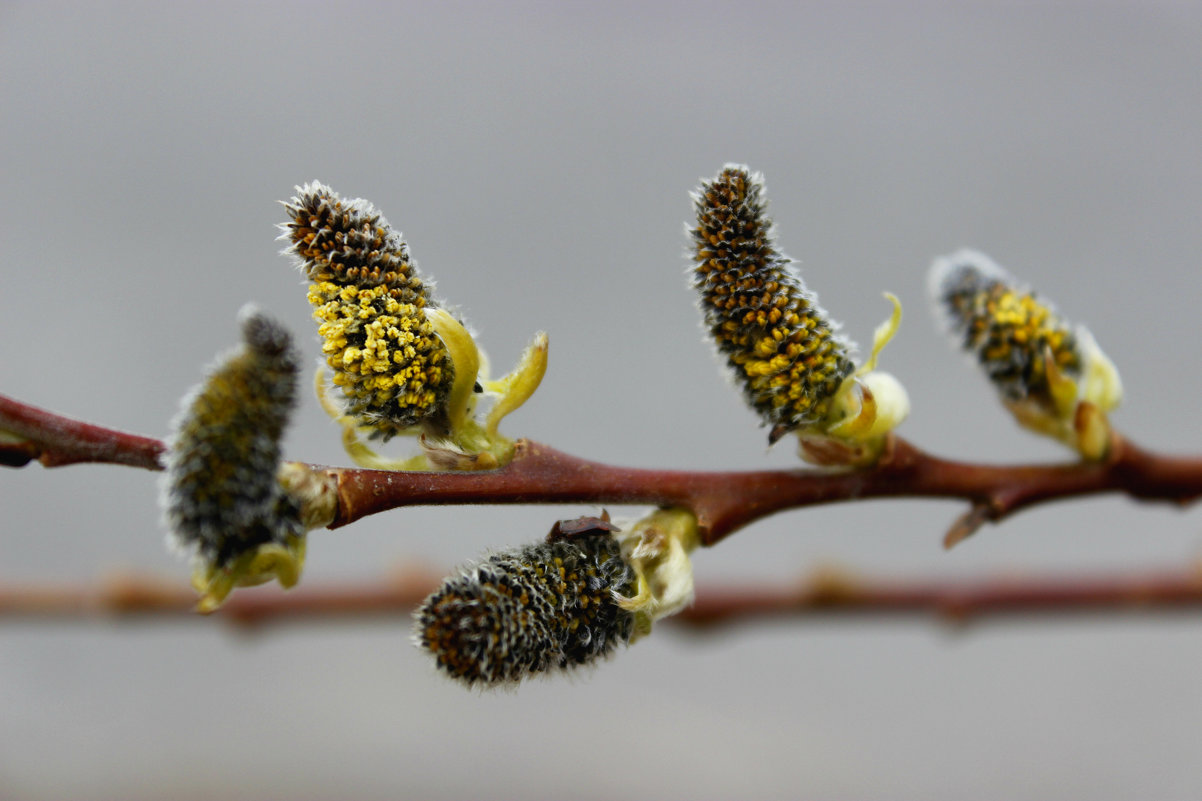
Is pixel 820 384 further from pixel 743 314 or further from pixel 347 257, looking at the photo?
pixel 347 257

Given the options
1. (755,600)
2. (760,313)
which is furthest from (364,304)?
(755,600)

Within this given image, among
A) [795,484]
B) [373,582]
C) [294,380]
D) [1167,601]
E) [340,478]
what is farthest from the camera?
[373,582]

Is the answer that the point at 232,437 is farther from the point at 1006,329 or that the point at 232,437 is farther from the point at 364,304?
the point at 1006,329

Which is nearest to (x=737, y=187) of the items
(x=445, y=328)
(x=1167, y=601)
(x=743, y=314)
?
(x=743, y=314)

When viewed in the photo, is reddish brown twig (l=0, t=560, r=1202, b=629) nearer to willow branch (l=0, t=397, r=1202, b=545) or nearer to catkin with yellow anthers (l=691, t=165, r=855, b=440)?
willow branch (l=0, t=397, r=1202, b=545)

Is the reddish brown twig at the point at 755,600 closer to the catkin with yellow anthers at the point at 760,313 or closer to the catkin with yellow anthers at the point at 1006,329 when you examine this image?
the catkin with yellow anthers at the point at 1006,329

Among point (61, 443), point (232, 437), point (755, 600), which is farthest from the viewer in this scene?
point (755, 600)
